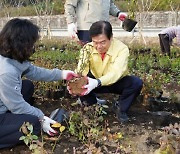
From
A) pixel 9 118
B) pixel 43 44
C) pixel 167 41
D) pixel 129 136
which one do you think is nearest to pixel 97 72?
pixel 129 136

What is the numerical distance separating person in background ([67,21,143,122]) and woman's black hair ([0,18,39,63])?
21.5 inches

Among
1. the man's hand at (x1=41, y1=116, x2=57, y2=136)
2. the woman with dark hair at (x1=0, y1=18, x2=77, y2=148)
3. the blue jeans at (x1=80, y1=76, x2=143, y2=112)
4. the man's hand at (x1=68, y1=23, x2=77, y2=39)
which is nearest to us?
the woman with dark hair at (x1=0, y1=18, x2=77, y2=148)

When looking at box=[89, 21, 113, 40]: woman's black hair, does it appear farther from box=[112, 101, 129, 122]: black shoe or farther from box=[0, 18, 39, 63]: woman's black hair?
box=[112, 101, 129, 122]: black shoe

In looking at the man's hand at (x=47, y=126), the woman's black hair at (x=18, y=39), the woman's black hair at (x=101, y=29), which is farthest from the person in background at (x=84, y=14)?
the man's hand at (x=47, y=126)

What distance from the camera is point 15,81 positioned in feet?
8.82

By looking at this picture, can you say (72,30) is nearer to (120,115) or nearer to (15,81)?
(120,115)

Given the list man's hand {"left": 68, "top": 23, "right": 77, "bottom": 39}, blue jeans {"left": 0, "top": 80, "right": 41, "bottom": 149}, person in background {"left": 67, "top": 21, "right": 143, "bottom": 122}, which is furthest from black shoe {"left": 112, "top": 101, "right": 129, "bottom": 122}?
man's hand {"left": 68, "top": 23, "right": 77, "bottom": 39}

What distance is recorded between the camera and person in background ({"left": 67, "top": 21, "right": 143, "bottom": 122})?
3078 mm

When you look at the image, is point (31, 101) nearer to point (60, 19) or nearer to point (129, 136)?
point (129, 136)

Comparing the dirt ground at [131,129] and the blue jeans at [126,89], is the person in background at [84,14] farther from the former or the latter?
the blue jeans at [126,89]

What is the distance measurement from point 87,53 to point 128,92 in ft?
1.54

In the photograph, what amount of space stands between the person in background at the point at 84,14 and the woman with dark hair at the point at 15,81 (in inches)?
45.0

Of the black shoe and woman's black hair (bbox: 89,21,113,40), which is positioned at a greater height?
woman's black hair (bbox: 89,21,113,40)

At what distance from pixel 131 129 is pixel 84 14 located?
137 cm
